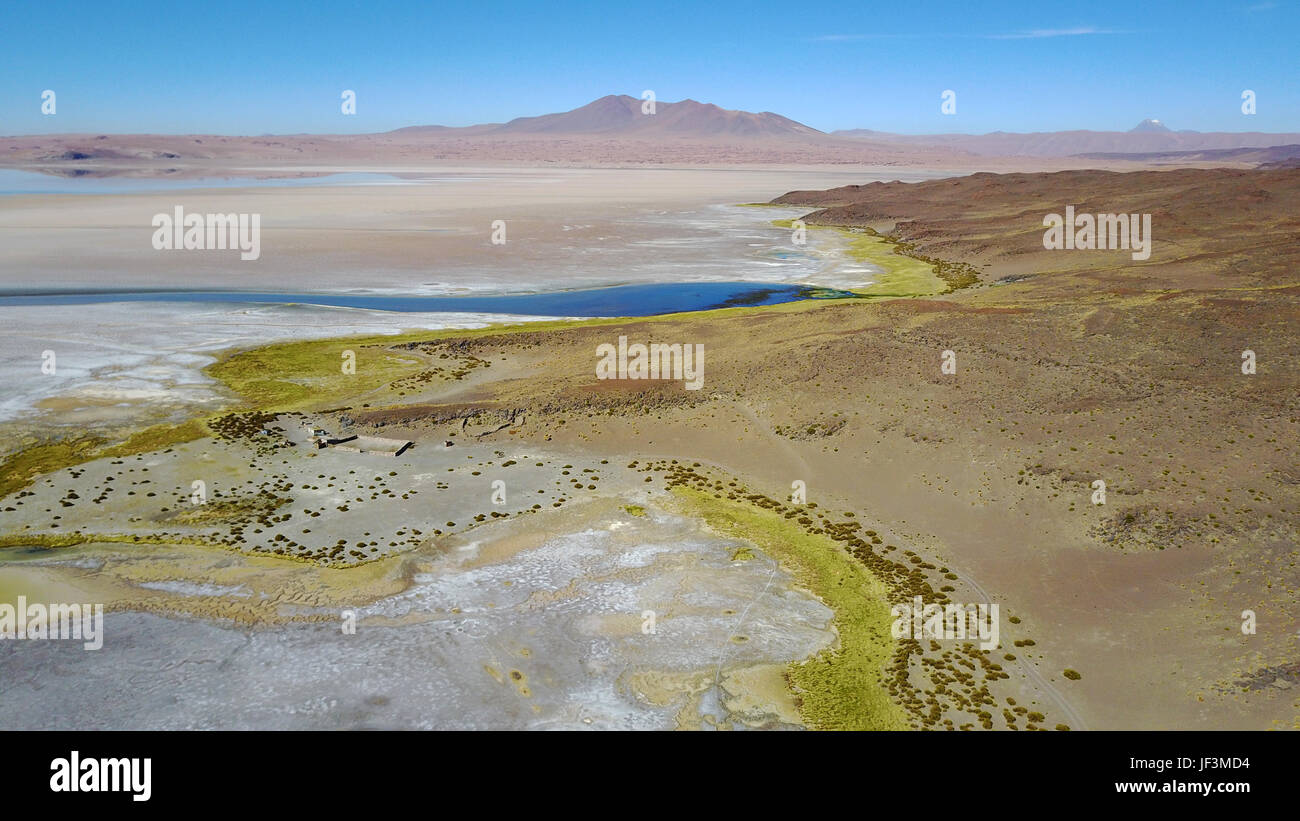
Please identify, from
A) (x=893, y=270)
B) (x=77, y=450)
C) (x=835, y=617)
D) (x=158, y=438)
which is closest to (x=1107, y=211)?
(x=893, y=270)

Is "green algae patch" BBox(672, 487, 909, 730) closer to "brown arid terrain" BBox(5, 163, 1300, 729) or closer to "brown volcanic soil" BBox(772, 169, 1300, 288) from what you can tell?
"brown arid terrain" BBox(5, 163, 1300, 729)

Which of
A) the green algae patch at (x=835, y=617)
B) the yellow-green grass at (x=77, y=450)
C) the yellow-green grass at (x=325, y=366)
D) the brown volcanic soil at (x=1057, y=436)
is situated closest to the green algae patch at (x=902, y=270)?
the brown volcanic soil at (x=1057, y=436)

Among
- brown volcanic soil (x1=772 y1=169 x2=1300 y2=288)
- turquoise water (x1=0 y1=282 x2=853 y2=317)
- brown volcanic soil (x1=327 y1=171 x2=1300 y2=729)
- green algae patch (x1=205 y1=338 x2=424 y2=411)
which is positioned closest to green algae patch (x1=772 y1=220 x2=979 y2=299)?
brown volcanic soil (x1=772 y1=169 x2=1300 y2=288)

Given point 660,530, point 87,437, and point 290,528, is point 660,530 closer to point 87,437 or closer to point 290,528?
point 290,528

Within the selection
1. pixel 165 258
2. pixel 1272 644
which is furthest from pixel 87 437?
pixel 165 258

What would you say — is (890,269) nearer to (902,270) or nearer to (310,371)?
(902,270)

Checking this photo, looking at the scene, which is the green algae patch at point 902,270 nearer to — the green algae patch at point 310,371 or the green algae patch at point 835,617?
the green algae patch at point 310,371
